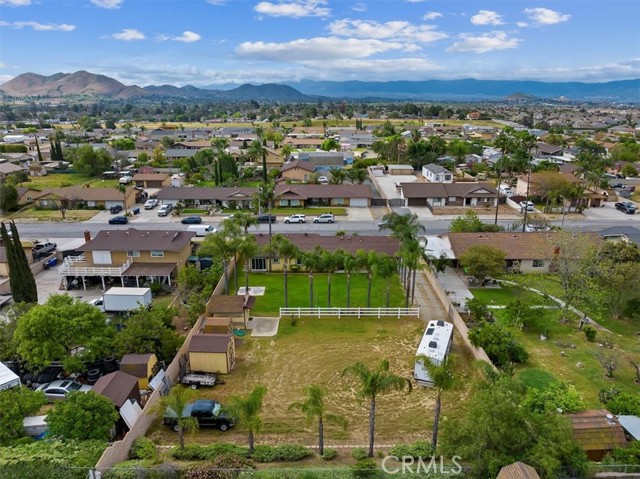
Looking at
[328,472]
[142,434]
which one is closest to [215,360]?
[142,434]

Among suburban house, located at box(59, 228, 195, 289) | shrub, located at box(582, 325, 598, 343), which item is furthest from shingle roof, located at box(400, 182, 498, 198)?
shrub, located at box(582, 325, 598, 343)

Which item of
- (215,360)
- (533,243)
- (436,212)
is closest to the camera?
(215,360)

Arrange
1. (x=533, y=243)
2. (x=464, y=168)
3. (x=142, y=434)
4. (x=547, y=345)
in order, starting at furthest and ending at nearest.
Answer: (x=464, y=168), (x=533, y=243), (x=547, y=345), (x=142, y=434)

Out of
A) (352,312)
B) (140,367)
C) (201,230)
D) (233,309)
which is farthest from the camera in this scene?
(201,230)

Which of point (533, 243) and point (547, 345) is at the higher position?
point (533, 243)

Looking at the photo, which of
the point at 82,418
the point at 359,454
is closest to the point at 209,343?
the point at 82,418

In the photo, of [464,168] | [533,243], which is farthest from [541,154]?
[533,243]

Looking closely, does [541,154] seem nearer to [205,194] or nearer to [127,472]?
[205,194]

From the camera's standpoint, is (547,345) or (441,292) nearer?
(547,345)

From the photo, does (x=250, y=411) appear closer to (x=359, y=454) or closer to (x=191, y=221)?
(x=359, y=454)
